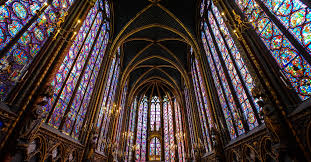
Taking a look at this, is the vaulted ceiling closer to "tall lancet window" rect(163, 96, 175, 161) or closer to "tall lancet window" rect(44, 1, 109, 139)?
"tall lancet window" rect(44, 1, 109, 139)

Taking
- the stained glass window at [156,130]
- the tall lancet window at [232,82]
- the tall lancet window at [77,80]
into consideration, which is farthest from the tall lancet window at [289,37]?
the stained glass window at [156,130]

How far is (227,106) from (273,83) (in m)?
3.95

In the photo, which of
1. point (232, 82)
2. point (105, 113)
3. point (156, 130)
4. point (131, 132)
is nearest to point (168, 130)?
point (156, 130)

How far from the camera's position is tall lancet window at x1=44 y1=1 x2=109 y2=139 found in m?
6.99

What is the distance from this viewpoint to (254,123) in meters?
6.45

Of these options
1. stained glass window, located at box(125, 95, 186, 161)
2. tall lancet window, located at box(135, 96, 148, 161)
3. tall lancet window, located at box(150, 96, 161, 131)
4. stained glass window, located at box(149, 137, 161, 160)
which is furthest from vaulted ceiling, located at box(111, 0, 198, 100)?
stained glass window, located at box(149, 137, 161, 160)

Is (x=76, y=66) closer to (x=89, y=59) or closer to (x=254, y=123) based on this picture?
(x=89, y=59)

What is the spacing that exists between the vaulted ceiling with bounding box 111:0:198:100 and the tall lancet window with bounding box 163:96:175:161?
16.9 feet

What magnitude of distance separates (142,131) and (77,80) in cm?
1783

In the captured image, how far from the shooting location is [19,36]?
4.99m

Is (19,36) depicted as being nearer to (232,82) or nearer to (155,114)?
(232,82)

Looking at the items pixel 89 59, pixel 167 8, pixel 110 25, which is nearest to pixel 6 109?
pixel 89 59

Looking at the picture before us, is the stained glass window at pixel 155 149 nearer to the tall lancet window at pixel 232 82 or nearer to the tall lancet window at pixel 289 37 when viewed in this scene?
the tall lancet window at pixel 232 82

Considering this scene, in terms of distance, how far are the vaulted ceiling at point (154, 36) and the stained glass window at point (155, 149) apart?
8892 millimetres
